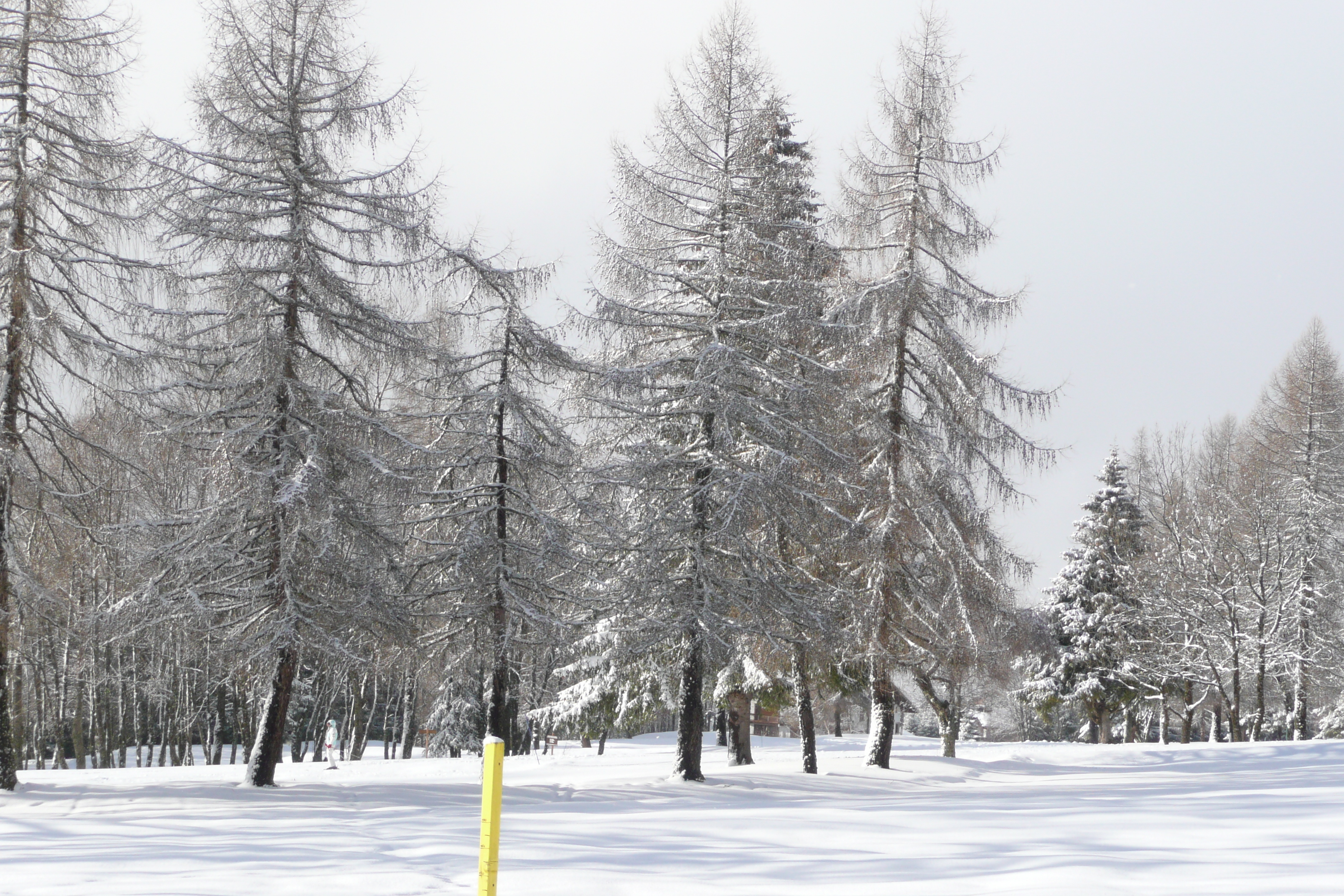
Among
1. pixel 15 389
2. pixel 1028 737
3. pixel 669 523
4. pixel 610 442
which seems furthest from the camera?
pixel 1028 737

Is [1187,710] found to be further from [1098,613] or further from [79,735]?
[79,735]

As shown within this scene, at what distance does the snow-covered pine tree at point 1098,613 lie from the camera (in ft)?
114

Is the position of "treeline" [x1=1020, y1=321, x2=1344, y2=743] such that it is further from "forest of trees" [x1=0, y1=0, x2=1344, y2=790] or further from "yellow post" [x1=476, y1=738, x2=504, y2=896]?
"yellow post" [x1=476, y1=738, x2=504, y2=896]

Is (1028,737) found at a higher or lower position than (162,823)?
lower

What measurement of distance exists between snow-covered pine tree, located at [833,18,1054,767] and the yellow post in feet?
45.8

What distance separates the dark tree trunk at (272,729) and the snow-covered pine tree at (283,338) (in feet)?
0.09

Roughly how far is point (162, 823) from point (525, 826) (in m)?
3.82

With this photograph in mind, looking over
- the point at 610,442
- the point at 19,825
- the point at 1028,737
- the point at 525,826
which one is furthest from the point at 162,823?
the point at 1028,737

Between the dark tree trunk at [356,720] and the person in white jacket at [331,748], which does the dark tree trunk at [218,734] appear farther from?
the person in white jacket at [331,748]

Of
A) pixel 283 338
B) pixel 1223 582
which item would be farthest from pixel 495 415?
pixel 1223 582

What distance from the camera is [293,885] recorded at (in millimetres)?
7105

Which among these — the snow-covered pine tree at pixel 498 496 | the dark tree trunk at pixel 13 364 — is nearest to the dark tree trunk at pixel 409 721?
the snow-covered pine tree at pixel 498 496

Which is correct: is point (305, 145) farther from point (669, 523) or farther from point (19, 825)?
point (19, 825)

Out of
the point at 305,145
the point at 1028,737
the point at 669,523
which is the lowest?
the point at 1028,737
